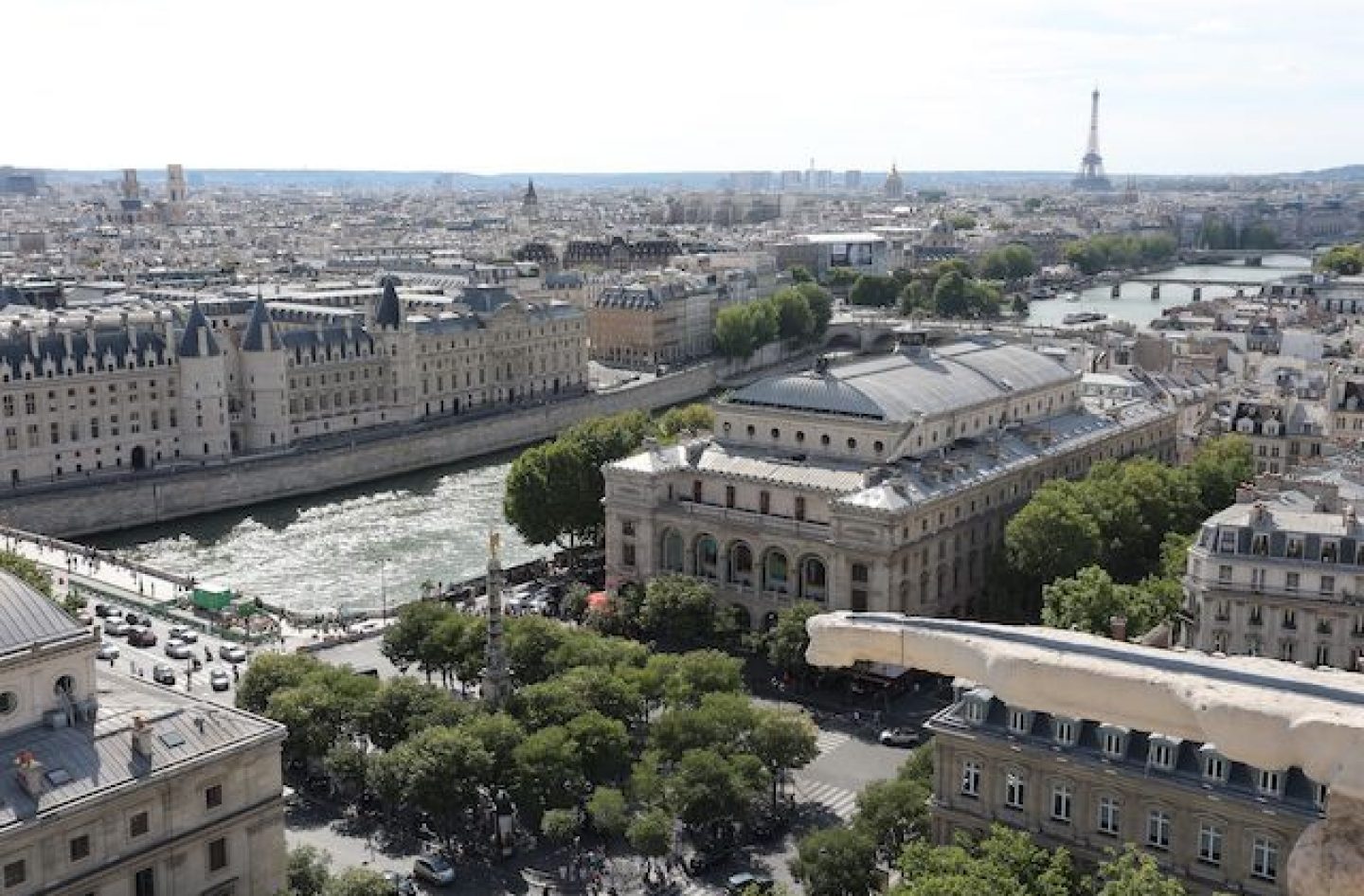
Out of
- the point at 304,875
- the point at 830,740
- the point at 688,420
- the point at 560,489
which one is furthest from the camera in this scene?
the point at 688,420

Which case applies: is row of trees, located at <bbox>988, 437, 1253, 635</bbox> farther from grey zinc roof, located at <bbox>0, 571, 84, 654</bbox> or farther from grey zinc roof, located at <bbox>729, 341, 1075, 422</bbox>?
grey zinc roof, located at <bbox>0, 571, 84, 654</bbox>

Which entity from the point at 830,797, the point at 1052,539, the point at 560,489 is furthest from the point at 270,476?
the point at 830,797

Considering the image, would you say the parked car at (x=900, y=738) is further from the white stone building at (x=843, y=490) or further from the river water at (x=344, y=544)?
the river water at (x=344, y=544)

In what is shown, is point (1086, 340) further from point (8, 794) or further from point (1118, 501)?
point (8, 794)

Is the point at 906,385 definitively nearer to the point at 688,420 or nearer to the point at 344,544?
the point at 688,420

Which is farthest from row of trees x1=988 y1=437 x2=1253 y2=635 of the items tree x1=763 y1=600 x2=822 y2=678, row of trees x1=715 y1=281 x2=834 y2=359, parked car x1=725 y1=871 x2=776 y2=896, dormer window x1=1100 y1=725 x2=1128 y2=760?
row of trees x1=715 y1=281 x2=834 y2=359

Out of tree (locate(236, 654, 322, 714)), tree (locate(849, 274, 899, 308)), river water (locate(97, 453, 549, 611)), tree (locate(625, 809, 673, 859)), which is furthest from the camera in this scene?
tree (locate(849, 274, 899, 308))

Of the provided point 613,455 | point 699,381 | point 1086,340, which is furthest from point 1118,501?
point 699,381
